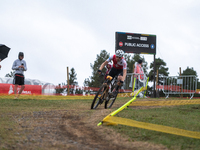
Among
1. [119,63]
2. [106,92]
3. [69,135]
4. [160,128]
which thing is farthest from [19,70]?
[160,128]

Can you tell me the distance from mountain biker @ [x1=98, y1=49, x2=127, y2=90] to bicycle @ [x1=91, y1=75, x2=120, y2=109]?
0.60 ft

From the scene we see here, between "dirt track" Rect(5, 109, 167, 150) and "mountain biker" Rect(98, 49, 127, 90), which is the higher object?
"mountain biker" Rect(98, 49, 127, 90)

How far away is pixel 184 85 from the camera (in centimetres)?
1645

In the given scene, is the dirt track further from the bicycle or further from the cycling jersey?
the cycling jersey

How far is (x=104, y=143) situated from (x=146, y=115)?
251 centimetres

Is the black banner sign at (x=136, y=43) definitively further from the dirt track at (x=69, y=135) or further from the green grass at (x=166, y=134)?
the dirt track at (x=69, y=135)

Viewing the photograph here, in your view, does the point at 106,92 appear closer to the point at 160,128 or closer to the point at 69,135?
the point at 160,128

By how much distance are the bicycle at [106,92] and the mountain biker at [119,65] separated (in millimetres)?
182

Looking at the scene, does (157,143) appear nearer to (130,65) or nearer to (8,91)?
(8,91)

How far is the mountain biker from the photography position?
28.2ft

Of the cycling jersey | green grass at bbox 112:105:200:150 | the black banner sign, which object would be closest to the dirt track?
green grass at bbox 112:105:200:150

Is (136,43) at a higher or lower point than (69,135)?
higher

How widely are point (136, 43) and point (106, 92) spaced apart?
1190 centimetres

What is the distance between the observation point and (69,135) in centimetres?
493
